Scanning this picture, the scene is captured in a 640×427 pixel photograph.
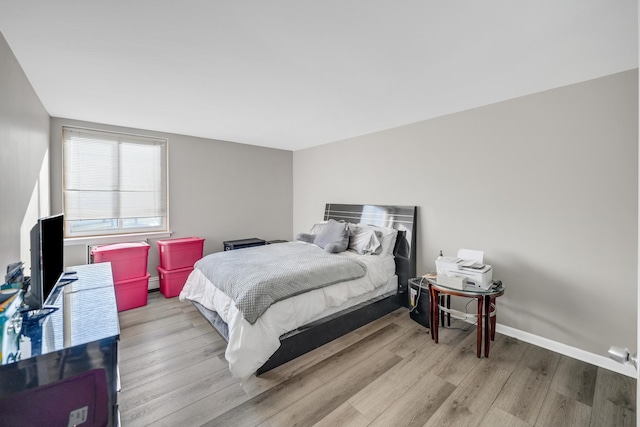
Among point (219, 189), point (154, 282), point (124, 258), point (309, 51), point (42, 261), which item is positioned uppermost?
point (309, 51)

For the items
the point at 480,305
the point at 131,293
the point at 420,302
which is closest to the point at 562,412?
the point at 480,305

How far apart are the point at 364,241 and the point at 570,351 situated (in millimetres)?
2134

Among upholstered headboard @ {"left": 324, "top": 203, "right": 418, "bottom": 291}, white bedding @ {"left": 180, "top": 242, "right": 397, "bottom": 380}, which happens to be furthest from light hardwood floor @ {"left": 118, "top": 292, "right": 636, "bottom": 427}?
upholstered headboard @ {"left": 324, "top": 203, "right": 418, "bottom": 291}

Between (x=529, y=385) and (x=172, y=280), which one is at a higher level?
(x=172, y=280)

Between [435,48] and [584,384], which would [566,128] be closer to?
[435,48]

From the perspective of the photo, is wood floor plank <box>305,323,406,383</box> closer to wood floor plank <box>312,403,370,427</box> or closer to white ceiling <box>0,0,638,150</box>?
wood floor plank <box>312,403,370,427</box>

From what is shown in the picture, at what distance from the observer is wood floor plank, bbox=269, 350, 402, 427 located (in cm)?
171

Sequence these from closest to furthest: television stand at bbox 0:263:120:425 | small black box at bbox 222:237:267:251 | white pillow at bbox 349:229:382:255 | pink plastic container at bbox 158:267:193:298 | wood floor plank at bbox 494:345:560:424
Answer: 1. television stand at bbox 0:263:120:425
2. wood floor plank at bbox 494:345:560:424
3. white pillow at bbox 349:229:382:255
4. pink plastic container at bbox 158:267:193:298
5. small black box at bbox 222:237:267:251

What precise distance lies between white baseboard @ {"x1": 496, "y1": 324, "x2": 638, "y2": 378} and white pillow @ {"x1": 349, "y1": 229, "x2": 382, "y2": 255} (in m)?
1.49

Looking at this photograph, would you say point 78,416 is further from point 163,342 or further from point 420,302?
point 420,302

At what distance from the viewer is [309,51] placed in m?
1.83

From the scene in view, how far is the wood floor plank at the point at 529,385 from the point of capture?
1.78 meters

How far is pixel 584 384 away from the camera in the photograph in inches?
78.7

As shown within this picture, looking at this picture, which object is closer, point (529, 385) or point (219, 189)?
point (529, 385)
